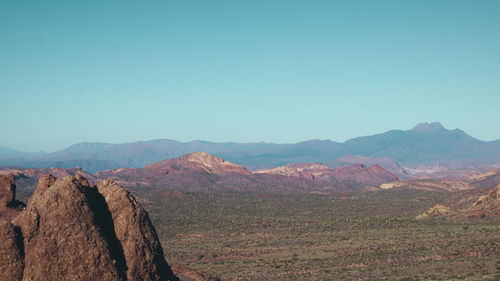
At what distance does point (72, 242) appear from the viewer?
2306cm

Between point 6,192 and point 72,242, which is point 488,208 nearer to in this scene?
point 6,192

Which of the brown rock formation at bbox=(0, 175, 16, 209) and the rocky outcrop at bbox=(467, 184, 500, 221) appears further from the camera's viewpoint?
the rocky outcrop at bbox=(467, 184, 500, 221)

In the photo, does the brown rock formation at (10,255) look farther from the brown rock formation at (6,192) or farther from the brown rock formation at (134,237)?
the brown rock formation at (6,192)

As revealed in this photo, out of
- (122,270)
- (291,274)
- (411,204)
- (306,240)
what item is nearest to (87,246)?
(122,270)

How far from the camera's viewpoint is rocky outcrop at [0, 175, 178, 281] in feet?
74.8

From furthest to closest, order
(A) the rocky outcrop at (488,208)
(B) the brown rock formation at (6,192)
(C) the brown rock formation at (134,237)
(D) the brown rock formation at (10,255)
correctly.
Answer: (A) the rocky outcrop at (488,208) < (B) the brown rock formation at (6,192) < (C) the brown rock formation at (134,237) < (D) the brown rock formation at (10,255)

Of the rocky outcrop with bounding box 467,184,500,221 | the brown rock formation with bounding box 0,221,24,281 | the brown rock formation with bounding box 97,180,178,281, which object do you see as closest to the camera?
the brown rock formation with bounding box 0,221,24,281

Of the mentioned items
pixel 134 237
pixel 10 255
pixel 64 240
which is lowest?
pixel 10 255

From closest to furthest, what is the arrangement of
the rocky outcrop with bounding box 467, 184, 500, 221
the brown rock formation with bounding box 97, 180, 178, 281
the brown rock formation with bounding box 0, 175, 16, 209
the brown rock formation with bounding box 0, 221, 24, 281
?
the brown rock formation with bounding box 0, 221, 24, 281, the brown rock formation with bounding box 97, 180, 178, 281, the brown rock formation with bounding box 0, 175, 16, 209, the rocky outcrop with bounding box 467, 184, 500, 221

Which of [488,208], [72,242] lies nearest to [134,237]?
[72,242]

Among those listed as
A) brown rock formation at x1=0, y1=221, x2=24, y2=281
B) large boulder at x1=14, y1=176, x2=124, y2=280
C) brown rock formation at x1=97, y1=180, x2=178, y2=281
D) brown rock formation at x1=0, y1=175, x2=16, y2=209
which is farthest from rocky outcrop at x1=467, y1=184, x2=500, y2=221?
brown rock formation at x1=0, y1=221, x2=24, y2=281

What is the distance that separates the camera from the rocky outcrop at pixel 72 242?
22.8m

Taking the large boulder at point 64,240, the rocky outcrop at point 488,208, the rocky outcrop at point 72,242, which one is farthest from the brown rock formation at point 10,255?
the rocky outcrop at point 488,208

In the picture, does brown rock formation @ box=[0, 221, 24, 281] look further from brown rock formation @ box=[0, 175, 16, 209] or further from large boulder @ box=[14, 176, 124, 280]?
brown rock formation @ box=[0, 175, 16, 209]
